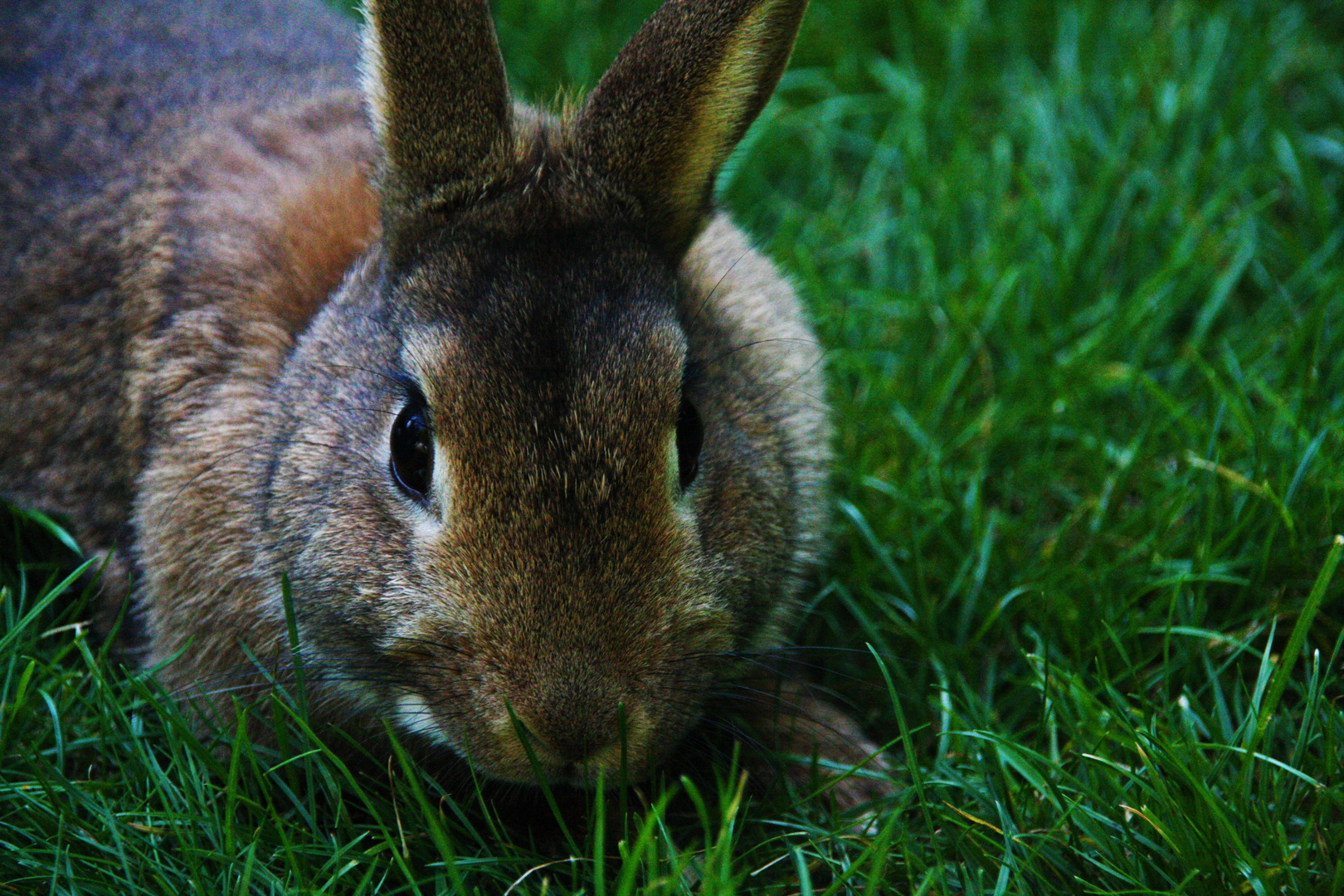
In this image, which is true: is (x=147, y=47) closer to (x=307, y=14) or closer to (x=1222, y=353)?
(x=307, y=14)

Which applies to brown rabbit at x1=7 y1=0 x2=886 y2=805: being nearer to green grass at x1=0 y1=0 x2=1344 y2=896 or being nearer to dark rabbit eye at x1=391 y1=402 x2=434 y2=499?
dark rabbit eye at x1=391 y1=402 x2=434 y2=499

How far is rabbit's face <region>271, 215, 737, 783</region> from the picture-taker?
2.60 meters

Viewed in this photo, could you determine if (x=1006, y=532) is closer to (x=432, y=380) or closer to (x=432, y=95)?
(x=432, y=380)

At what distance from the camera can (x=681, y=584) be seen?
2770 mm

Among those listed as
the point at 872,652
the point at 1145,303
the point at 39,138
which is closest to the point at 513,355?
the point at 872,652

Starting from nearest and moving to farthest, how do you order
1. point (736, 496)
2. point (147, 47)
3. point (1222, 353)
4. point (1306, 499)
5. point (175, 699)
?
point (736, 496), point (175, 699), point (1306, 499), point (147, 47), point (1222, 353)

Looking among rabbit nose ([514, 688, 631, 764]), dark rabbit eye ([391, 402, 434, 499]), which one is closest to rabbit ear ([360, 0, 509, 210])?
dark rabbit eye ([391, 402, 434, 499])

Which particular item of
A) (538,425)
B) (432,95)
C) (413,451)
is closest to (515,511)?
(538,425)

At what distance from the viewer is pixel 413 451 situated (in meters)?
2.88

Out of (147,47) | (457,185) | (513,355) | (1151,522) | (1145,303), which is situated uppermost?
(147,47)

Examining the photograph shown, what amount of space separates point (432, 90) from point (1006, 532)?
203cm

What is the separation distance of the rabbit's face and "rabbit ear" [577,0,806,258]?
0.17m

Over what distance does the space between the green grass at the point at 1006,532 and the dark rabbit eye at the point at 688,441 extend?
50 cm

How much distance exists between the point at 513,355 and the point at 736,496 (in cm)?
59
